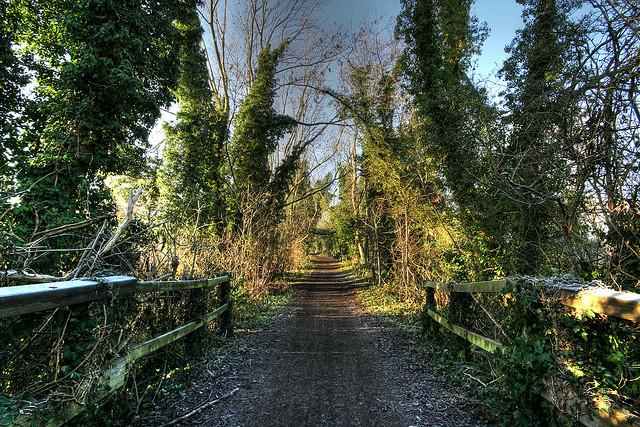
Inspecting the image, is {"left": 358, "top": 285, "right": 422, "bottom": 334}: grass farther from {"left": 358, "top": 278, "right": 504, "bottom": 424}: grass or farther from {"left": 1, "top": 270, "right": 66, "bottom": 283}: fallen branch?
{"left": 1, "top": 270, "right": 66, "bottom": 283}: fallen branch

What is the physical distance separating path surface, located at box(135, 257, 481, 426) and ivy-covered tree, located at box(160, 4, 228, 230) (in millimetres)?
8184

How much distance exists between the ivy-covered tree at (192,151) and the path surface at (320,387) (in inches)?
322

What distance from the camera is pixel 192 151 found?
1499 cm

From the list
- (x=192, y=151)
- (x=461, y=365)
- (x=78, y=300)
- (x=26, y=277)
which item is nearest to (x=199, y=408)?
(x=78, y=300)

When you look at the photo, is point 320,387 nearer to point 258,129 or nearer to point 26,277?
point 26,277

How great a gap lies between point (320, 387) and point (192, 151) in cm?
1248

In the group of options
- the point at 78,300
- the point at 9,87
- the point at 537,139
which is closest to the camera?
the point at 78,300

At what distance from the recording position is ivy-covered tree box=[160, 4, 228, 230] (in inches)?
577

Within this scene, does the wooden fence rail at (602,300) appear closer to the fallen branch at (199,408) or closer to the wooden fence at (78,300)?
the wooden fence at (78,300)

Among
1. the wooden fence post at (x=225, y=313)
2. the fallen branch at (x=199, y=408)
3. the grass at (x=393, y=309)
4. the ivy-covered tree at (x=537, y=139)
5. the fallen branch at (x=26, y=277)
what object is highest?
the ivy-covered tree at (x=537, y=139)

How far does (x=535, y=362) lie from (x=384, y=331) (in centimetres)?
578

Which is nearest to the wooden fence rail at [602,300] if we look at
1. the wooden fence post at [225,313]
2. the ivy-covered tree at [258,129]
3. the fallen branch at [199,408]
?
the fallen branch at [199,408]

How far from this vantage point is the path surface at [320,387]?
3.80 metres

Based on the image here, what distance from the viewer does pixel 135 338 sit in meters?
4.02
